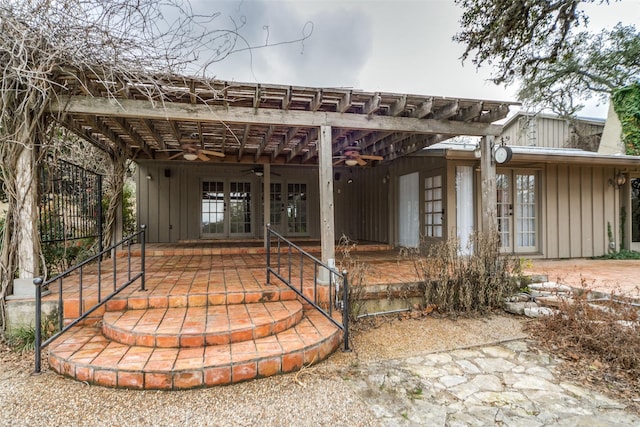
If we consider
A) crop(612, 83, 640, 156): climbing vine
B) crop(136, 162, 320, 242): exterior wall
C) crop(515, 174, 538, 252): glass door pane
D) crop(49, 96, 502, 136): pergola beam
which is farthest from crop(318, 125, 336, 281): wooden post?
crop(612, 83, 640, 156): climbing vine

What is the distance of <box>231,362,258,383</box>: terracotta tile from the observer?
2.36 meters

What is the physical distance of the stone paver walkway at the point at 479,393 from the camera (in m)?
2.02

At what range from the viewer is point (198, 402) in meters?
2.14

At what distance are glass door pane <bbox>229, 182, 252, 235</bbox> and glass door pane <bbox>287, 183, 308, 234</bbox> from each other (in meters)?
1.09

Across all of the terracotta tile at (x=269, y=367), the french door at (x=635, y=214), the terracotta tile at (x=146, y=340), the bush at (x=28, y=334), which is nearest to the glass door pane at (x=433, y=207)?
the terracotta tile at (x=269, y=367)

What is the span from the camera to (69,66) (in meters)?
3.02

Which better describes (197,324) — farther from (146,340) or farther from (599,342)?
(599,342)

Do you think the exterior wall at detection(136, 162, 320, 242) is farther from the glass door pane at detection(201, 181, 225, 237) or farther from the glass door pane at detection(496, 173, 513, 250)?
the glass door pane at detection(496, 173, 513, 250)

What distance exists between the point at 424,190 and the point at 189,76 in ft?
16.7

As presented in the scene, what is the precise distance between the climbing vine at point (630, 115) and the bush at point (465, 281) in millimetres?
7095

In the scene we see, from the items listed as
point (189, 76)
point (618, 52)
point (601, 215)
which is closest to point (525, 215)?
point (601, 215)

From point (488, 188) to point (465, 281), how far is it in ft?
4.92

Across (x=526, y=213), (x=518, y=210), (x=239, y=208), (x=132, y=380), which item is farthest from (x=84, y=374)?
(x=526, y=213)

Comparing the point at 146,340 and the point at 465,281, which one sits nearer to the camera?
the point at 146,340
